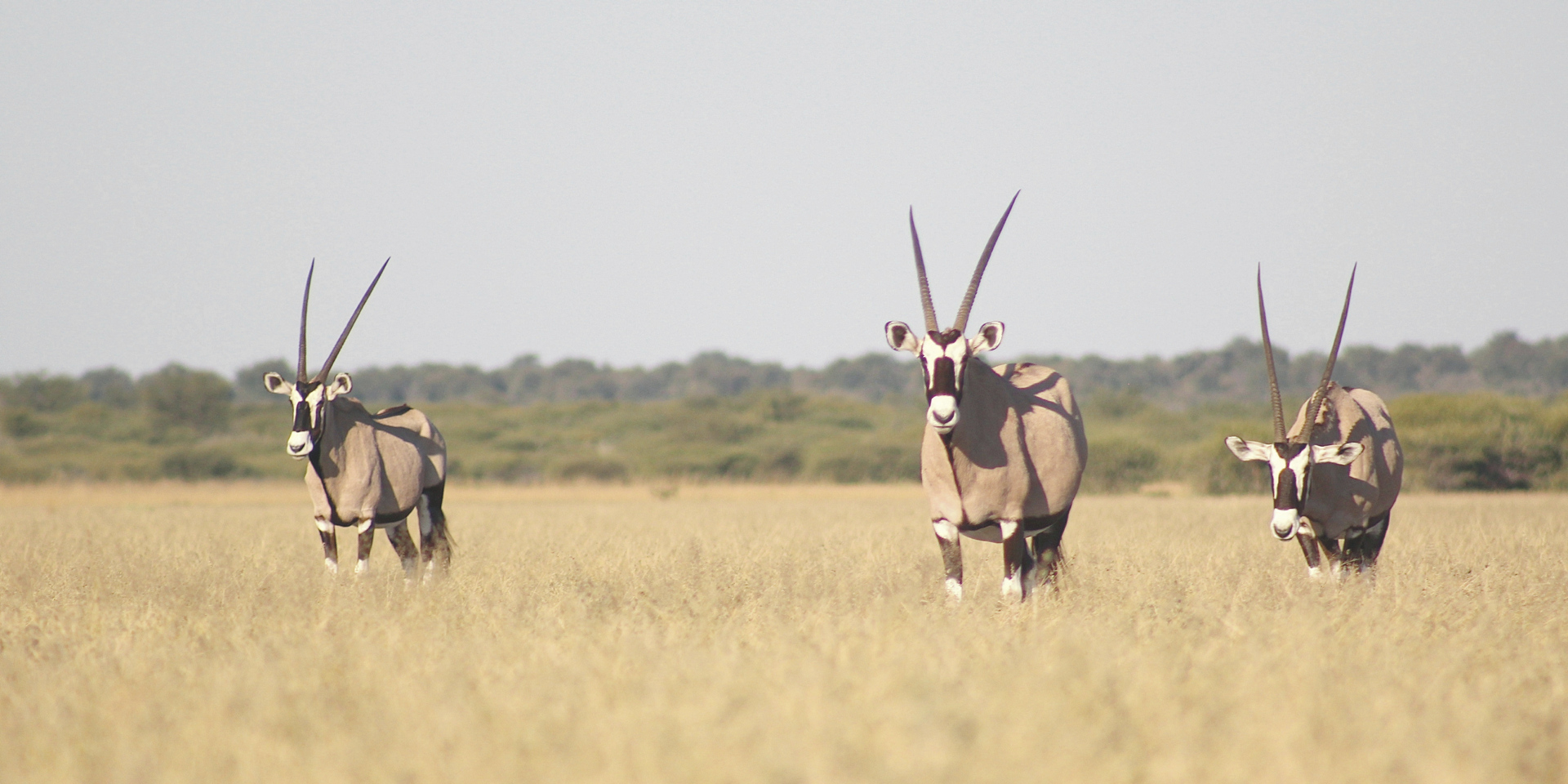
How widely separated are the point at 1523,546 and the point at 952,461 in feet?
24.8

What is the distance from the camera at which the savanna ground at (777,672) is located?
12.8ft

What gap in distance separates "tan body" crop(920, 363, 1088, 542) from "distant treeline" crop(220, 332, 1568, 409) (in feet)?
247

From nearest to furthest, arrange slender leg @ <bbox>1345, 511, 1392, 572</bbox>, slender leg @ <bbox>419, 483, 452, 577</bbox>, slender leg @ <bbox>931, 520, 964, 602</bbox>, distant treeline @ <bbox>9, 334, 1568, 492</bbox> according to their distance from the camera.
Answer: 1. slender leg @ <bbox>931, 520, 964, 602</bbox>
2. slender leg @ <bbox>1345, 511, 1392, 572</bbox>
3. slender leg @ <bbox>419, 483, 452, 577</bbox>
4. distant treeline @ <bbox>9, 334, 1568, 492</bbox>

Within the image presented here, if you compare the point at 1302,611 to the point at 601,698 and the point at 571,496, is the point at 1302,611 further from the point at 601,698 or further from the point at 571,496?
the point at 571,496

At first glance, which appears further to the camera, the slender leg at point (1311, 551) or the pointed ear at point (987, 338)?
the slender leg at point (1311, 551)

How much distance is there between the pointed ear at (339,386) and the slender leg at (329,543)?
3.67ft

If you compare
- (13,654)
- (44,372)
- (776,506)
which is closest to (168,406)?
(44,372)

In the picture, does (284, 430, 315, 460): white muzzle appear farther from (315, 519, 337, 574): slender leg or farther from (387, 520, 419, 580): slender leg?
(387, 520, 419, 580): slender leg

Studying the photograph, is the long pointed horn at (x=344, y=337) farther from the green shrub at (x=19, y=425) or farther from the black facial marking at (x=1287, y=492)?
the green shrub at (x=19, y=425)

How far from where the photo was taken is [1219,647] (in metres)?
5.76

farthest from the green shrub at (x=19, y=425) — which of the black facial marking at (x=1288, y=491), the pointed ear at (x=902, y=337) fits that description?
the black facial marking at (x=1288, y=491)

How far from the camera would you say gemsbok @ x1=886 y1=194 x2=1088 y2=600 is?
7.61m

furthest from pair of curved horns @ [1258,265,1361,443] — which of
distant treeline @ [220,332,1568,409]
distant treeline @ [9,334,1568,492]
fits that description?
distant treeline @ [220,332,1568,409]

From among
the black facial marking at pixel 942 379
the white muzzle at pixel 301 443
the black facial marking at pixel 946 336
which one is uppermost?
the black facial marking at pixel 946 336
